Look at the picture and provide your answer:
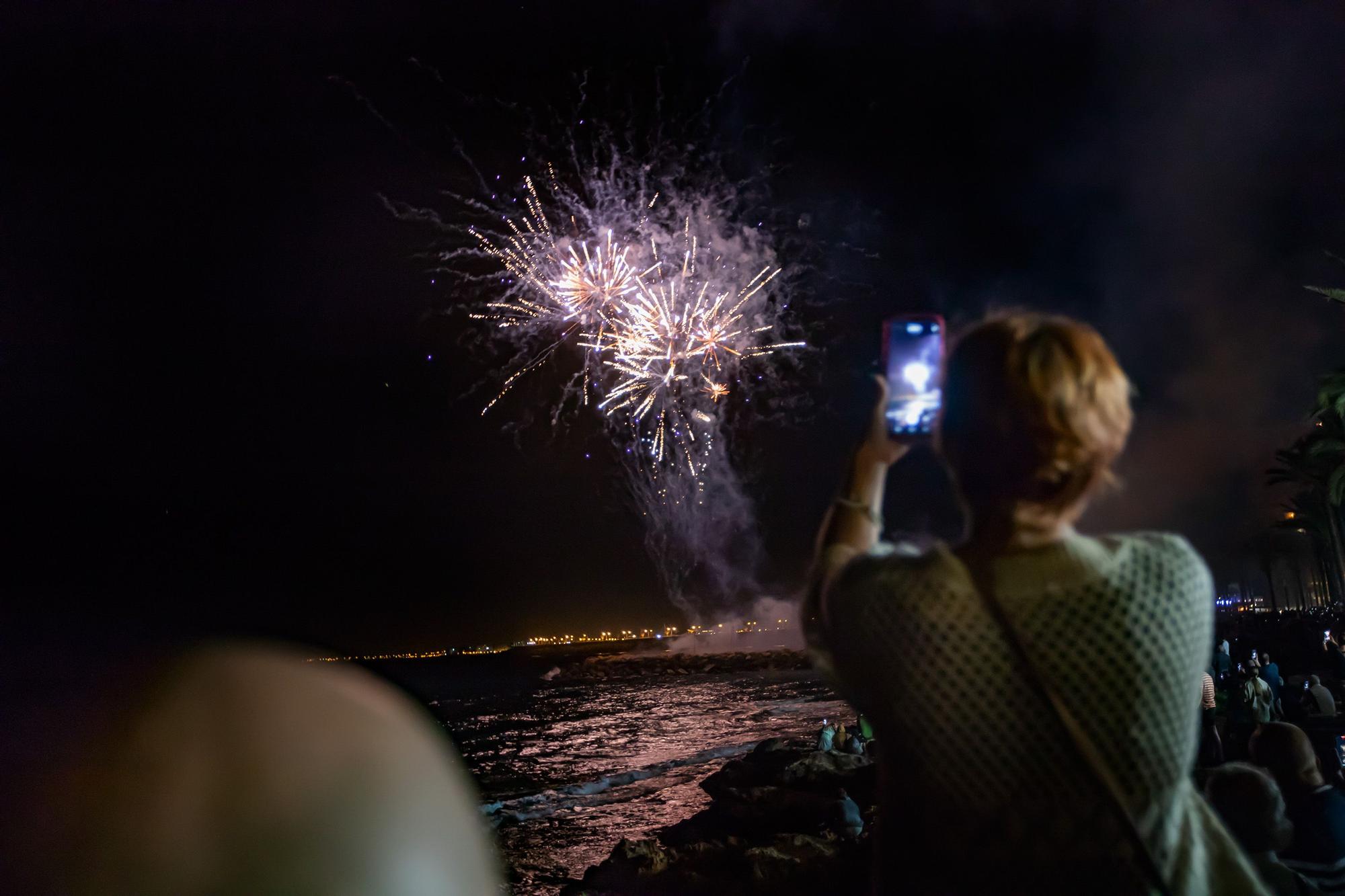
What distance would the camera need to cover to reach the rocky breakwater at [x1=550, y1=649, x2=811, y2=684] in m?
124

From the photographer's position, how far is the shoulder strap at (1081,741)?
4.08 ft

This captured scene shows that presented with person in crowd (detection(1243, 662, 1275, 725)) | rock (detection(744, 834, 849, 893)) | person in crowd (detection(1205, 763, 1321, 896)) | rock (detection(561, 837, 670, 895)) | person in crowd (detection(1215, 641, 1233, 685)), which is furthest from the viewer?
person in crowd (detection(1215, 641, 1233, 685))

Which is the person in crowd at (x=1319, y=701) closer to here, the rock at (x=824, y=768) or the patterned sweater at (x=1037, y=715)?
the rock at (x=824, y=768)

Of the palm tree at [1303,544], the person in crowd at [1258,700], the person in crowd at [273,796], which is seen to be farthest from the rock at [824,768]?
the palm tree at [1303,544]

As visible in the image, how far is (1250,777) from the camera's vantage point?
9.19ft

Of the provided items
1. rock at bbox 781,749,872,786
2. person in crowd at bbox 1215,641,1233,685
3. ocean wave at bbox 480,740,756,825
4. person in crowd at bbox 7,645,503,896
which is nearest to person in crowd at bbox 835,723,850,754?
rock at bbox 781,749,872,786

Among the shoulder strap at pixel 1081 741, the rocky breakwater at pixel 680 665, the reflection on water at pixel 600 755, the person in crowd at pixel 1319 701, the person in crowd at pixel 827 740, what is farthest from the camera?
the rocky breakwater at pixel 680 665

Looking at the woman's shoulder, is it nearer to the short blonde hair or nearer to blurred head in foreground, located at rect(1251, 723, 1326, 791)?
the short blonde hair

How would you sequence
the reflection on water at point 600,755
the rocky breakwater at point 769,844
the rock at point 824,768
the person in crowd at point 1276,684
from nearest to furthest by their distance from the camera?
the rocky breakwater at point 769,844
the person in crowd at point 1276,684
the rock at point 824,768
the reflection on water at point 600,755

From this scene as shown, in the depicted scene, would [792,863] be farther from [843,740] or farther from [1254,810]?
[843,740]

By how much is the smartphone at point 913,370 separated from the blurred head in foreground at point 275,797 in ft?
6.78

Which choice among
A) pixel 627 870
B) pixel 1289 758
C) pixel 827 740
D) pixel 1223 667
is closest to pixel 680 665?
pixel 827 740

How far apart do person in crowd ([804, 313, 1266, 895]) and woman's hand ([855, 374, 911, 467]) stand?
0.21m

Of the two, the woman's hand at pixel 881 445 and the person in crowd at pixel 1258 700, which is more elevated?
the woman's hand at pixel 881 445
